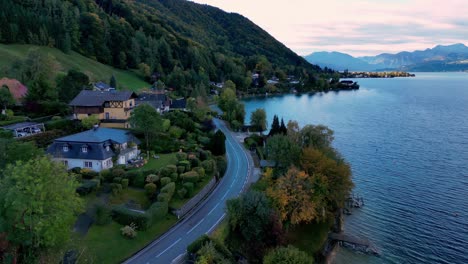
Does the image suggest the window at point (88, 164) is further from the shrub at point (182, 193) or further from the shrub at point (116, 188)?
the shrub at point (182, 193)

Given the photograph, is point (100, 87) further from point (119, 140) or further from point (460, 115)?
point (460, 115)

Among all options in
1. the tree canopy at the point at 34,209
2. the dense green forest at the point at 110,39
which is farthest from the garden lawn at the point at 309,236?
the dense green forest at the point at 110,39

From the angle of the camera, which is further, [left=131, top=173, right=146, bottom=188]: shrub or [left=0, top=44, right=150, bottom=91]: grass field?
[left=0, top=44, right=150, bottom=91]: grass field

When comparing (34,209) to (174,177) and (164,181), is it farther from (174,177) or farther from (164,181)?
(174,177)

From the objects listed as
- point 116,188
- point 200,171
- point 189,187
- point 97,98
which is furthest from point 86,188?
point 97,98

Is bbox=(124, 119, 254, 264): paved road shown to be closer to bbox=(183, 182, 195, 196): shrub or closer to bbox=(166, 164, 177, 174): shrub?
bbox=(183, 182, 195, 196): shrub

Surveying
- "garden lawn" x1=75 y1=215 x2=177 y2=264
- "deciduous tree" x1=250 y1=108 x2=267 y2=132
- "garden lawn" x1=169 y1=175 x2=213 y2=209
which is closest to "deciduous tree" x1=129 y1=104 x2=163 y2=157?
"garden lawn" x1=169 y1=175 x2=213 y2=209
